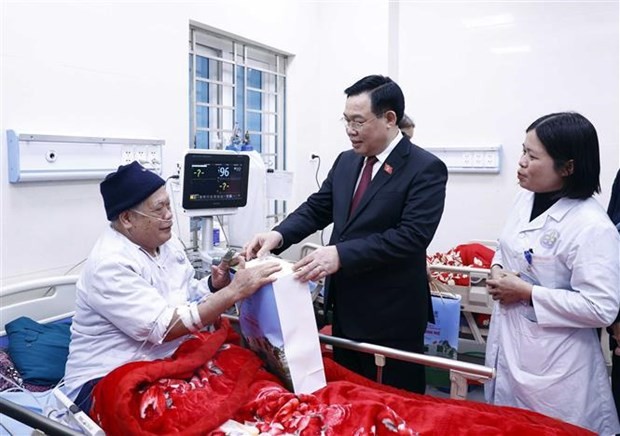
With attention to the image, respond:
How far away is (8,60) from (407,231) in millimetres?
1756

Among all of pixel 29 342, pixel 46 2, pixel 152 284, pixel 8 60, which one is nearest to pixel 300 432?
pixel 152 284

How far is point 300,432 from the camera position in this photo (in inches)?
49.8

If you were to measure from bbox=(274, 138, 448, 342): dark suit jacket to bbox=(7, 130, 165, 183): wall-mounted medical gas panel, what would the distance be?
4.30ft

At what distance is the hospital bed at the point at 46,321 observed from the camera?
1299 mm

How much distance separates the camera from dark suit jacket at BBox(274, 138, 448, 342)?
5.59 ft

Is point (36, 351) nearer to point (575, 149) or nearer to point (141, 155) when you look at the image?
point (141, 155)

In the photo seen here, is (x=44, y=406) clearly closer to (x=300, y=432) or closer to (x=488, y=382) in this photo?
(x=300, y=432)

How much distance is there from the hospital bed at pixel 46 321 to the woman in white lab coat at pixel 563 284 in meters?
0.18

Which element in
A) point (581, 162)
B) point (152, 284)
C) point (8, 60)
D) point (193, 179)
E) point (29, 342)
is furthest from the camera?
point (193, 179)

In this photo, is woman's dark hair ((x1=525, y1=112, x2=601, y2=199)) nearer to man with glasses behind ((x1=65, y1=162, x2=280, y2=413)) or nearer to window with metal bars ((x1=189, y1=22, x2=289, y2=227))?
man with glasses behind ((x1=65, y1=162, x2=280, y2=413))

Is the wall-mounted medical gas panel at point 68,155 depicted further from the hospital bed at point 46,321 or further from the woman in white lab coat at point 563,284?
the woman in white lab coat at point 563,284

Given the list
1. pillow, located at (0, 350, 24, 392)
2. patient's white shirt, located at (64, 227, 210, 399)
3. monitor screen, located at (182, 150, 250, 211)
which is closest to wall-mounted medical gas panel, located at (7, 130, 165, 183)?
monitor screen, located at (182, 150, 250, 211)

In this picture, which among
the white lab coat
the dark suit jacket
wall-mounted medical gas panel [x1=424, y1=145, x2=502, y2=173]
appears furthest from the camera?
wall-mounted medical gas panel [x1=424, y1=145, x2=502, y2=173]

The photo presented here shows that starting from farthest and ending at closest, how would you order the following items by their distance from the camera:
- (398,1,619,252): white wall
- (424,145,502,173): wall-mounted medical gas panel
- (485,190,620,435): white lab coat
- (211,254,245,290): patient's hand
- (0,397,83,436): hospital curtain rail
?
(424,145,502,173): wall-mounted medical gas panel → (398,1,619,252): white wall → (211,254,245,290): patient's hand → (485,190,620,435): white lab coat → (0,397,83,436): hospital curtain rail
